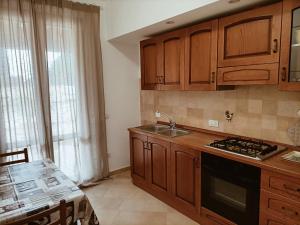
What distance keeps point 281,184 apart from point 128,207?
1.79 meters

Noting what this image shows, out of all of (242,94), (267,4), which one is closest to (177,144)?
(242,94)

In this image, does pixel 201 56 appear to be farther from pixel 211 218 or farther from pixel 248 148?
pixel 211 218

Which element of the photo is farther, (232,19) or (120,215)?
(120,215)

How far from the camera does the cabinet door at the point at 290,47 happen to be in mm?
1698

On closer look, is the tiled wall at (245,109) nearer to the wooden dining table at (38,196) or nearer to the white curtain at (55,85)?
the white curtain at (55,85)

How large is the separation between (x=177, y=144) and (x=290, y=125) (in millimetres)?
1119

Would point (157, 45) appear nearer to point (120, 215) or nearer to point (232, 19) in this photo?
point (232, 19)

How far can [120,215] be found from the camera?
8.51 feet

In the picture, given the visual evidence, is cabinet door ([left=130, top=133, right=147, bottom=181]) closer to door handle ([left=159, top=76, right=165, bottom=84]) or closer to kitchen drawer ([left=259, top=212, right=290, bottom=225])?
door handle ([left=159, top=76, right=165, bottom=84])

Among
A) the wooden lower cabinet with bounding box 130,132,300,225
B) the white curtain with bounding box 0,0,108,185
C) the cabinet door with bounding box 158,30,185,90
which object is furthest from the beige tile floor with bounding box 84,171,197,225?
the cabinet door with bounding box 158,30,185,90

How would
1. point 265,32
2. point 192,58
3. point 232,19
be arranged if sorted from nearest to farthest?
point 265,32 → point 232,19 → point 192,58

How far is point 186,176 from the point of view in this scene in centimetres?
246

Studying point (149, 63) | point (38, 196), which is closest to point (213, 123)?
point (149, 63)

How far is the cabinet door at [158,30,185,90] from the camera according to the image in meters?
2.65
